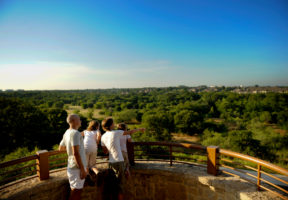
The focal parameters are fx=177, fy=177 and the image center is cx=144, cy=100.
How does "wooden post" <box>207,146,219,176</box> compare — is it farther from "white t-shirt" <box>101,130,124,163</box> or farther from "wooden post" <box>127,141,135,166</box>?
"white t-shirt" <box>101,130,124,163</box>

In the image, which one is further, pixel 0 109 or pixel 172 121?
pixel 172 121

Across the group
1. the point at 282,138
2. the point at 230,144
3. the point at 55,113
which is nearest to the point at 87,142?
the point at 230,144

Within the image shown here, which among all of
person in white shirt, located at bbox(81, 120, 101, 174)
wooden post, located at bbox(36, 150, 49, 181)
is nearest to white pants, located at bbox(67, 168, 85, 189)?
person in white shirt, located at bbox(81, 120, 101, 174)

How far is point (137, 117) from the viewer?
140 ft

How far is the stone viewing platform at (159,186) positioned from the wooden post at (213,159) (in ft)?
0.43

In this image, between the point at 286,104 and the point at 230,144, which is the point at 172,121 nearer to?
the point at 230,144

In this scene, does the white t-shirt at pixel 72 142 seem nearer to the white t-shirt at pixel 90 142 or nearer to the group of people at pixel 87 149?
the group of people at pixel 87 149

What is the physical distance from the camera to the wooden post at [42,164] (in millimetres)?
3753

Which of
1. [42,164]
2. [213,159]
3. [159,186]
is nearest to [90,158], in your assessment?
[42,164]

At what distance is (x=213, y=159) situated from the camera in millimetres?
4043

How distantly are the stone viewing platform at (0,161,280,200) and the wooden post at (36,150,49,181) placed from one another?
11cm

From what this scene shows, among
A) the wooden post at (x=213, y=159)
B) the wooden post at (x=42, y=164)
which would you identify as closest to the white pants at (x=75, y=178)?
the wooden post at (x=42, y=164)

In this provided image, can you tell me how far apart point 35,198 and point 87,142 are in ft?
5.19

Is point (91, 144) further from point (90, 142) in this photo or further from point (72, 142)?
point (72, 142)
